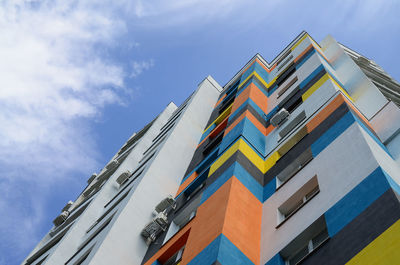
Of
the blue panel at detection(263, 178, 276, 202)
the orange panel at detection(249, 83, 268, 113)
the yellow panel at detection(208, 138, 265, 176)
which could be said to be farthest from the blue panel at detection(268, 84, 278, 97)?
the blue panel at detection(263, 178, 276, 202)

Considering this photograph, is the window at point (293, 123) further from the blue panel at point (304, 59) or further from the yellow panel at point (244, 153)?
the blue panel at point (304, 59)

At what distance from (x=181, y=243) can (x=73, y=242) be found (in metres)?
8.93

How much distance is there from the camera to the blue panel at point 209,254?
10.3 m

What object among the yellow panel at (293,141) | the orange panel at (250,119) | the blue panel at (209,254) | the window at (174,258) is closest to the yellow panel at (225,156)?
the yellow panel at (293,141)

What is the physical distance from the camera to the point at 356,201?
954 centimetres

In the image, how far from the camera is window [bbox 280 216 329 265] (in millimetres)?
10148

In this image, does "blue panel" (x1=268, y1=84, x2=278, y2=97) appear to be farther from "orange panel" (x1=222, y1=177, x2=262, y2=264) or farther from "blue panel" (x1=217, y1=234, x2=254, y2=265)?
"blue panel" (x1=217, y1=234, x2=254, y2=265)

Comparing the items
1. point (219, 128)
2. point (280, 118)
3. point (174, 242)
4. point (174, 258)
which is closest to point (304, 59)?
point (219, 128)

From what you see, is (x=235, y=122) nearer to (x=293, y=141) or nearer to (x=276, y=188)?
(x=293, y=141)

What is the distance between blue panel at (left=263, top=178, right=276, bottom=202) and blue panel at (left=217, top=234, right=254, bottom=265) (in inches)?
116

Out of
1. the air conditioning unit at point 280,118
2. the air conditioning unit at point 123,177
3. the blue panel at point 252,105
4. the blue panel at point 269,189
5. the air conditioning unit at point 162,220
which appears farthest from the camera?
the air conditioning unit at point 123,177

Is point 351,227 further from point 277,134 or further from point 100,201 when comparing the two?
point 100,201

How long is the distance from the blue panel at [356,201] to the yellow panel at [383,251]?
109cm

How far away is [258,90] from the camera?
24469 millimetres
